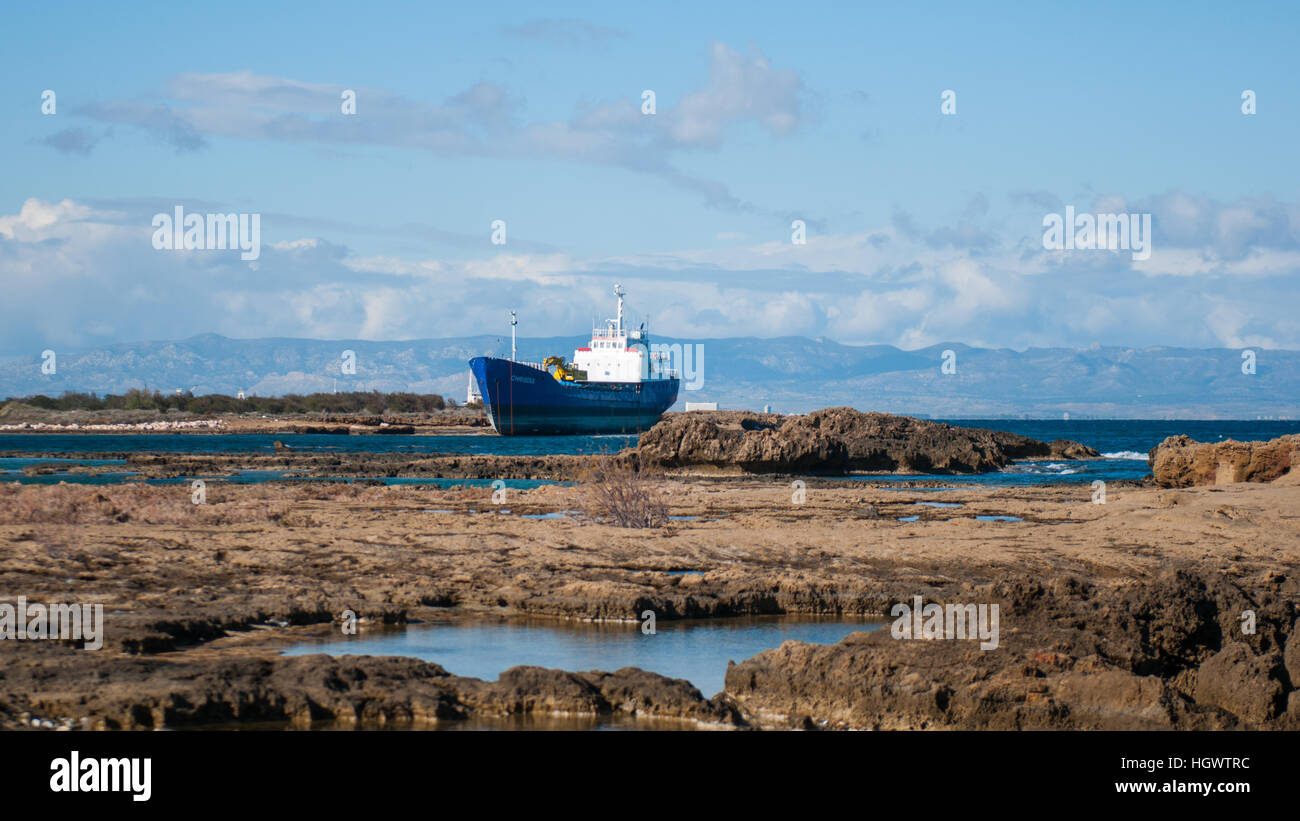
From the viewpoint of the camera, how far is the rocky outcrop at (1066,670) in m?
7.58

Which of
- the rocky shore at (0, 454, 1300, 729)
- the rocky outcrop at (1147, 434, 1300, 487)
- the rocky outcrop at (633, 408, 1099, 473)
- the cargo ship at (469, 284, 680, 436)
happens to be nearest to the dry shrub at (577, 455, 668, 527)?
the rocky shore at (0, 454, 1300, 729)

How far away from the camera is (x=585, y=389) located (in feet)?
254

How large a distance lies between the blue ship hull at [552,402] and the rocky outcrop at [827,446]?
29655mm

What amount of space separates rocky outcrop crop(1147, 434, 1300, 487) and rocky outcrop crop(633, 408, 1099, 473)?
11533 mm

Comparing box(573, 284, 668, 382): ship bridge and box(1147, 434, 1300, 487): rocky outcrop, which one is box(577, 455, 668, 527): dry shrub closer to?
box(1147, 434, 1300, 487): rocky outcrop

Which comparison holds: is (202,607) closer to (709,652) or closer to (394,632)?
(394,632)

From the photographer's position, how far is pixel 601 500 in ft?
61.3

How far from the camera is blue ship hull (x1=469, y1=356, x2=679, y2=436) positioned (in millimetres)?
70812

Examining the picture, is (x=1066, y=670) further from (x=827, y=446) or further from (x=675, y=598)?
(x=827, y=446)

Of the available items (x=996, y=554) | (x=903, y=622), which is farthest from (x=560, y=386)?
(x=903, y=622)

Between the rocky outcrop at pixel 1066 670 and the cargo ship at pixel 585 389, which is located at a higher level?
the cargo ship at pixel 585 389

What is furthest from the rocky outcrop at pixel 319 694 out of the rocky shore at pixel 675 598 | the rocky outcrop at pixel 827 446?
the rocky outcrop at pixel 827 446

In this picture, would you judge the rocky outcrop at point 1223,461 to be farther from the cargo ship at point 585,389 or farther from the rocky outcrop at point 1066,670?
the cargo ship at point 585,389

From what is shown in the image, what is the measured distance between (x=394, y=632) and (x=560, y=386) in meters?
64.0
